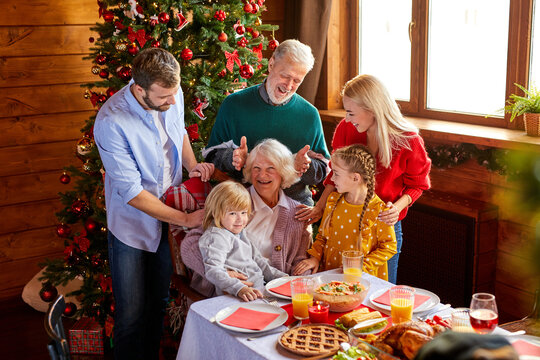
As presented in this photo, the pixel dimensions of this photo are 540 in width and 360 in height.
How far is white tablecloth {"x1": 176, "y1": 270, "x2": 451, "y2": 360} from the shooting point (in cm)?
171

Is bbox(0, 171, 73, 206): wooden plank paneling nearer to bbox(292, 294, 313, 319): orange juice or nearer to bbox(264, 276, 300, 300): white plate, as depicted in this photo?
bbox(264, 276, 300, 300): white plate

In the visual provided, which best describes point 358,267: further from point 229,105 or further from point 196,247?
point 229,105

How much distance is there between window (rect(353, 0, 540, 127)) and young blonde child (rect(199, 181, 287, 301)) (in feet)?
5.45

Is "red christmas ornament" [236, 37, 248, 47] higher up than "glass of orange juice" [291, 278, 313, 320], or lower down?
higher up

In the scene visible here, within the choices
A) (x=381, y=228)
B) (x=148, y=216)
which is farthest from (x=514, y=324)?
(x=148, y=216)

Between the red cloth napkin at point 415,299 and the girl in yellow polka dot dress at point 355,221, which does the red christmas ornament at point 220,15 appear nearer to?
the girl in yellow polka dot dress at point 355,221

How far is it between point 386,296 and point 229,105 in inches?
46.8

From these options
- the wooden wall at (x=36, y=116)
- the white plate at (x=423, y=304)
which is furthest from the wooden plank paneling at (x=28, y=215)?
the white plate at (x=423, y=304)

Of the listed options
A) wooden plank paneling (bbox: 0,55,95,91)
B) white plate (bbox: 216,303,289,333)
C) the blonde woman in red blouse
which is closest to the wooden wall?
wooden plank paneling (bbox: 0,55,95,91)

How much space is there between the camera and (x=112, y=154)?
2.30 meters

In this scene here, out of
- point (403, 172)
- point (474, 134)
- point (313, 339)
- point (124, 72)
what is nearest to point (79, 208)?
point (124, 72)

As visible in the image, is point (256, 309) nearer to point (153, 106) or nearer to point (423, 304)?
point (423, 304)

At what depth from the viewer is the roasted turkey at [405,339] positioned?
147 cm

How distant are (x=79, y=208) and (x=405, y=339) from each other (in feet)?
7.74
